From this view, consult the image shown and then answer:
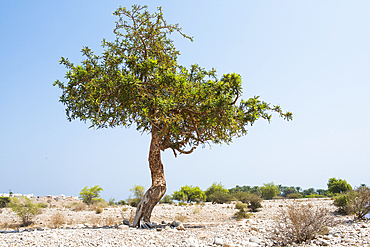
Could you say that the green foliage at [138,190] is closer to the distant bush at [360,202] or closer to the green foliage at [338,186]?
the distant bush at [360,202]

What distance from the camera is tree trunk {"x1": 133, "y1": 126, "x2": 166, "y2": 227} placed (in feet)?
33.0

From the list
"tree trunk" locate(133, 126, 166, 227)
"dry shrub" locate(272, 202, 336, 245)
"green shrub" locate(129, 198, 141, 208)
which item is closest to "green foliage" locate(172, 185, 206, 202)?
"green shrub" locate(129, 198, 141, 208)

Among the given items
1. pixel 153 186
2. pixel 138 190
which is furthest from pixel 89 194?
pixel 153 186

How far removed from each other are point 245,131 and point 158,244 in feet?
22.2

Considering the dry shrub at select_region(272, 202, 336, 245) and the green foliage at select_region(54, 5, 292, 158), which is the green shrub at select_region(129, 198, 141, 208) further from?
the dry shrub at select_region(272, 202, 336, 245)

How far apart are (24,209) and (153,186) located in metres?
9.50

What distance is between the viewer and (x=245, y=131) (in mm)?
11500

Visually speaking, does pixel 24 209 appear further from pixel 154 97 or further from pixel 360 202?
pixel 360 202

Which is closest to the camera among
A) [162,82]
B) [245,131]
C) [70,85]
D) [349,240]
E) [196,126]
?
[349,240]

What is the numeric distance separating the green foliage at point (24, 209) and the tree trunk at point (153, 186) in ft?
28.6

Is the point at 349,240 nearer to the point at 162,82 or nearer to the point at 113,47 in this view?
the point at 162,82

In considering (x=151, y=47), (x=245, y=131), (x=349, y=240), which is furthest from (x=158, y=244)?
(x=151, y=47)

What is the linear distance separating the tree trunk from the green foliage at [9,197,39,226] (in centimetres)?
871

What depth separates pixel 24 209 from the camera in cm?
1444
